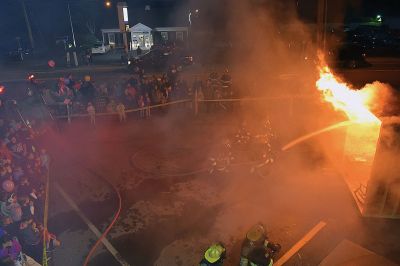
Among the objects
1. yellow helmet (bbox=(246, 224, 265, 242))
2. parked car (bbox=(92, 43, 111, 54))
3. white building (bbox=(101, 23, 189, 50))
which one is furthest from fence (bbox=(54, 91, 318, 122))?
parked car (bbox=(92, 43, 111, 54))

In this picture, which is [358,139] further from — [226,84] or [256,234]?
[226,84]

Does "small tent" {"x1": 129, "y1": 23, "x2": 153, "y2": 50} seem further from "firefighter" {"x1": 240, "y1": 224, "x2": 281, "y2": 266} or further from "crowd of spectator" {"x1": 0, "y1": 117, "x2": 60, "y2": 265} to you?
"firefighter" {"x1": 240, "y1": 224, "x2": 281, "y2": 266}

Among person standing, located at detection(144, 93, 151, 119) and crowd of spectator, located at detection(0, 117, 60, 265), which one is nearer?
crowd of spectator, located at detection(0, 117, 60, 265)

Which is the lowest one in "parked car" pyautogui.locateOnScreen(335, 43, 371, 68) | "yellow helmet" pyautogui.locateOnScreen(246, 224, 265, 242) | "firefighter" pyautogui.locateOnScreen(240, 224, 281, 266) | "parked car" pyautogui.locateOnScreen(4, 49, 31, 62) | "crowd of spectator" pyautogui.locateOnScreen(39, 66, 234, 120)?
"firefighter" pyautogui.locateOnScreen(240, 224, 281, 266)

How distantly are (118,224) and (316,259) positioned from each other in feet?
12.4

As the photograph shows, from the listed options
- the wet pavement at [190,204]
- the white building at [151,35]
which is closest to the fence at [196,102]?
the wet pavement at [190,204]

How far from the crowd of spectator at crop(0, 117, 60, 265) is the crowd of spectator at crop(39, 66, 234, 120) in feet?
13.6

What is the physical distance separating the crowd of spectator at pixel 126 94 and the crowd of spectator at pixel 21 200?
4137 millimetres

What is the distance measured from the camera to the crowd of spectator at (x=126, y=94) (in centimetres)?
1182

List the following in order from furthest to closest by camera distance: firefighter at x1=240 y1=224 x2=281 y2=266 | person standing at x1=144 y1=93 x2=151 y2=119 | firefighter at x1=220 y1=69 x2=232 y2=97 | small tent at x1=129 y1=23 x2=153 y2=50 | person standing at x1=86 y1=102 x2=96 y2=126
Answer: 1. small tent at x1=129 y1=23 x2=153 y2=50
2. firefighter at x1=220 y1=69 x2=232 y2=97
3. person standing at x1=144 y1=93 x2=151 y2=119
4. person standing at x1=86 y1=102 x2=96 y2=126
5. firefighter at x1=240 y1=224 x2=281 y2=266

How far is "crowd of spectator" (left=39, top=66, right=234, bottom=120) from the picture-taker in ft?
38.8

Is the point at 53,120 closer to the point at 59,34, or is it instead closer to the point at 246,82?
the point at 246,82

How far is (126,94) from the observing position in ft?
40.7

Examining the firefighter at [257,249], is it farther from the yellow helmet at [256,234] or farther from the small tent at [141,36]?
the small tent at [141,36]
